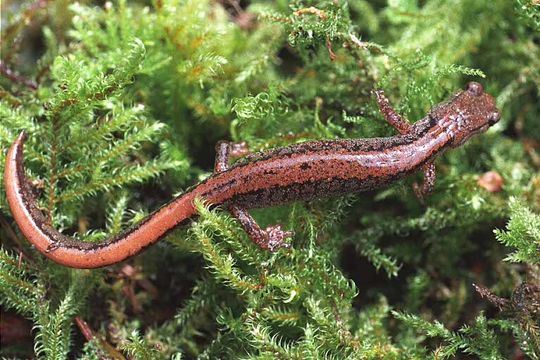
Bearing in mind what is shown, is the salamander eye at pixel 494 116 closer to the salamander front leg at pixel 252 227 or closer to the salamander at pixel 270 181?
the salamander at pixel 270 181

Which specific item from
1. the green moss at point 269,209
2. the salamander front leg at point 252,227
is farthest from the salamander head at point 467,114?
the salamander front leg at point 252,227

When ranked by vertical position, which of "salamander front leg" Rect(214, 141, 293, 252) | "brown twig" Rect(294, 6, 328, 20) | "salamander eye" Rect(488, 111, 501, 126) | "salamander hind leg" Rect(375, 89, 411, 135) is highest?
"brown twig" Rect(294, 6, 328, 20)

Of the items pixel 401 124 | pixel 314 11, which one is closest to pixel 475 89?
pixel 401 124

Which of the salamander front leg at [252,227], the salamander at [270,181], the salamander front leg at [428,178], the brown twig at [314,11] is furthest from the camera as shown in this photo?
the salamander front leg at [428,178]

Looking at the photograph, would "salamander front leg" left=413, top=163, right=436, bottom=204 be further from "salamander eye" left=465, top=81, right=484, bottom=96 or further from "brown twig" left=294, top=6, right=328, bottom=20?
"brown twig" left=294, top=6, right=328, bottom=20

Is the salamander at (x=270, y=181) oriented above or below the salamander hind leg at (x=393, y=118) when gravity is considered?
below

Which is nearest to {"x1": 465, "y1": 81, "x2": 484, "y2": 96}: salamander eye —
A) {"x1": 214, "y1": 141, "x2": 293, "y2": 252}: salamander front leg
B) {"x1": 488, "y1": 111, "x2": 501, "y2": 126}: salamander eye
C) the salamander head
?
the salamander head
